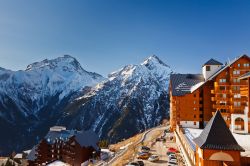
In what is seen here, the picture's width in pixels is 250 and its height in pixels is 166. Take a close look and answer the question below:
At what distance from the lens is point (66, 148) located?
101875mm

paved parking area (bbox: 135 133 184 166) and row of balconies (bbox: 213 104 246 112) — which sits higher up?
row of balconies (bbox: 213 104 246 112)

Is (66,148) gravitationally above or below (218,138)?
below

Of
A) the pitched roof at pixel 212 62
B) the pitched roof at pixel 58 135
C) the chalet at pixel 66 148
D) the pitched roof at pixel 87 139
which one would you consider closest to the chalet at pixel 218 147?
the pitched roof at pixel 212 62

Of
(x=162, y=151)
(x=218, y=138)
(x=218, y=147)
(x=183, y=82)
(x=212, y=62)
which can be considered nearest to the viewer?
(x=218, y=147)

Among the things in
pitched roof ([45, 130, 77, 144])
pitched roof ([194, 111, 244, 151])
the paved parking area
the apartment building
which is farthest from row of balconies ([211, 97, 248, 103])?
pitched roof ([45, 130, 77, 144])

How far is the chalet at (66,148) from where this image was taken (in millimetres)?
98875

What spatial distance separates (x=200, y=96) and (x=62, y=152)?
51601mm

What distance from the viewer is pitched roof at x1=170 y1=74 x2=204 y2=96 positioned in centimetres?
8428

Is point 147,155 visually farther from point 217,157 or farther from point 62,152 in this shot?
point 62,152

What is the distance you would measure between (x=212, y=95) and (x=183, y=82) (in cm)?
1045

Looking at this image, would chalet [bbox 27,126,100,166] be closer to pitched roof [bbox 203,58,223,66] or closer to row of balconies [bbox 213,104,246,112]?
row of balconies [bbox 213,104,246,112]

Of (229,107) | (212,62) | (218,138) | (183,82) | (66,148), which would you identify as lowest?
(66,148)

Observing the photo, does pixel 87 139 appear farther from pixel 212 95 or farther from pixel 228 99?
pixel 228 99

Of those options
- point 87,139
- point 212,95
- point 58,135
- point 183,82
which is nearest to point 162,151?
point 212,95
